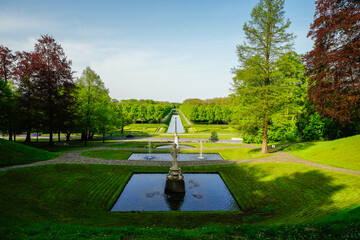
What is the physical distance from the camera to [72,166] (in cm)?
1931

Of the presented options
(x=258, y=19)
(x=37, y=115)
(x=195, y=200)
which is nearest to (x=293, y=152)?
(x=258, y=19)

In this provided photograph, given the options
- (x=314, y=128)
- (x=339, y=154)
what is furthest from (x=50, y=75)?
(x=314, y=128)

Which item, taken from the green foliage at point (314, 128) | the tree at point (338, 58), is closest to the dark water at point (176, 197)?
the tree at point (338, 58)

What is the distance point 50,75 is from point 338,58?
33.1 m

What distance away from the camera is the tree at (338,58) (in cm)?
1519

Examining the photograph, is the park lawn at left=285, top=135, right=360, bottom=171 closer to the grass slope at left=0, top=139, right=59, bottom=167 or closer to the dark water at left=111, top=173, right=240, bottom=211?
the dark water at left=111, top=173, right=240, bottom=211

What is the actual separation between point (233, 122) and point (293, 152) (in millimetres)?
10288

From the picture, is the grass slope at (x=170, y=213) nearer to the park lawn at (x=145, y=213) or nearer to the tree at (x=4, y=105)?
the park lawn at (x=145, y=213)

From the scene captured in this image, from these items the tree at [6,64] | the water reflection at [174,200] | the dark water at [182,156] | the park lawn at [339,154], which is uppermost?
the tree at [6,64]

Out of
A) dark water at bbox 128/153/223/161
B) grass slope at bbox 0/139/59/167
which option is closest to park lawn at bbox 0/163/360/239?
grass slope at bbox 0/139/59/167

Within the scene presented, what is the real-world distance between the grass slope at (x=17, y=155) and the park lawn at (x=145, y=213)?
11.3 ft

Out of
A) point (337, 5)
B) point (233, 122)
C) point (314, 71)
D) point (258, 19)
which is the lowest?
point (233, 122)

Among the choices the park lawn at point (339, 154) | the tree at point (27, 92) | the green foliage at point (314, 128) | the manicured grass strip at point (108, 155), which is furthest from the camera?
the green foliage at point (314, 128)

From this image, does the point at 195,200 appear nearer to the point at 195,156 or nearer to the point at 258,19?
the point at 195,156
